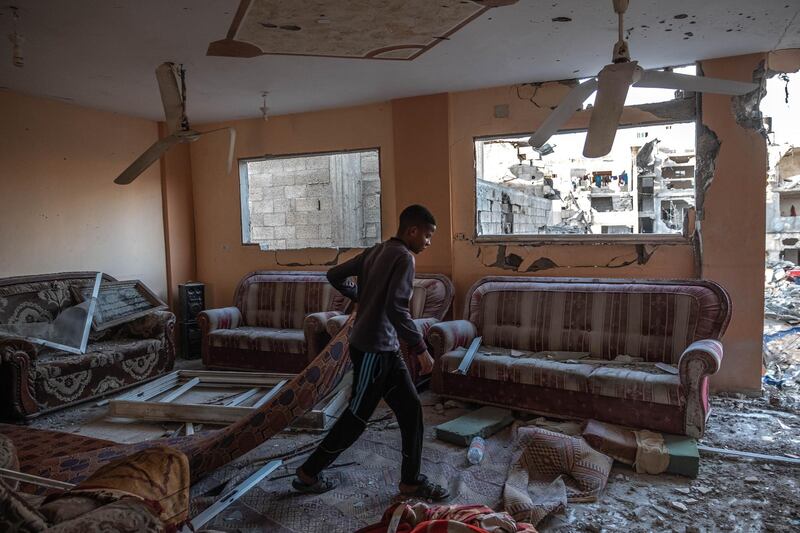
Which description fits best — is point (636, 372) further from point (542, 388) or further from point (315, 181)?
point (315, 181)

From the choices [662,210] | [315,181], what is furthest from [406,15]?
[662,210]

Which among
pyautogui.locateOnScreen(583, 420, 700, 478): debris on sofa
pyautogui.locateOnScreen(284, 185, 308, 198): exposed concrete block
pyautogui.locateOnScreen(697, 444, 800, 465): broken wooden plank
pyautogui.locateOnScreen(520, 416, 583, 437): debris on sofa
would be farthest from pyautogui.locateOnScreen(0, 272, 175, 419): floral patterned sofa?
pyautogui.locateOnScreen(284, 185, 308, 198): exposed concrete block

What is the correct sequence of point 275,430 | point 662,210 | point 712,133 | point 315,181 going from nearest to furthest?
A: point 275,430
point 712,133
point 315,181
point 662,210

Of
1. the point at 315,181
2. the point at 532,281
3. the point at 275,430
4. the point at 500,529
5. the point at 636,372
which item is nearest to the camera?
the point at 500,529

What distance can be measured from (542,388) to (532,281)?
1.08m

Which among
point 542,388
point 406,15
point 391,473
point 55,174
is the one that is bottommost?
point 391,473

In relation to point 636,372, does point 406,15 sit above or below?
above

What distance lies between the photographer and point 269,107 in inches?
212

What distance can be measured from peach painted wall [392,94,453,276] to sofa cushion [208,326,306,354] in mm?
1355

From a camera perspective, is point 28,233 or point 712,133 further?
point 28,233

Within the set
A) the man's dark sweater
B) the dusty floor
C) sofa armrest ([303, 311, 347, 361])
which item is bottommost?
the dusty floor

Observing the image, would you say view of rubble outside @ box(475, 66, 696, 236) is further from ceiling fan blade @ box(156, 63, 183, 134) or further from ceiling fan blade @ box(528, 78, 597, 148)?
ceiling fan blade @ box(156, 63, 183, 134)

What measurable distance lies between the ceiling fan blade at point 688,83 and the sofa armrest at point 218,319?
409cm

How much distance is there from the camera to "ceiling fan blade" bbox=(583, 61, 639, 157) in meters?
2.51
